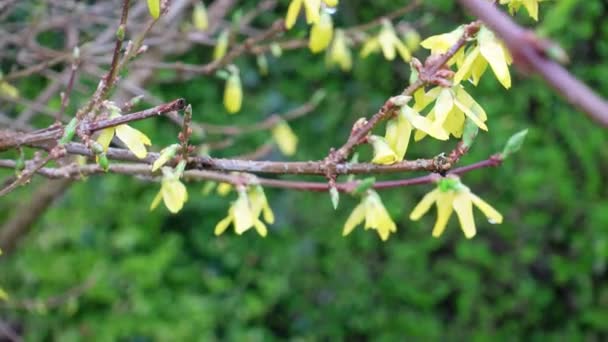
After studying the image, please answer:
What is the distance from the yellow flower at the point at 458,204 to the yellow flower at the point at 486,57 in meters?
0.11

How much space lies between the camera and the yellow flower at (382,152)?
33.8 inches

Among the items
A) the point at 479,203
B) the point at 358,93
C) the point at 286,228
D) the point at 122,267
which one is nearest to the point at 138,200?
the point at 122,267

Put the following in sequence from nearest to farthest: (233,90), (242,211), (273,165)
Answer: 1. (273,165)
2. (242,211)
3. (233,90)

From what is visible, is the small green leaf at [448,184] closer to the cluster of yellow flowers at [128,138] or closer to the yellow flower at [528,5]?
the yellow flower at [528,5]

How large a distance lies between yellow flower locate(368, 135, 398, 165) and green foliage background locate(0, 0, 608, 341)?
182cm

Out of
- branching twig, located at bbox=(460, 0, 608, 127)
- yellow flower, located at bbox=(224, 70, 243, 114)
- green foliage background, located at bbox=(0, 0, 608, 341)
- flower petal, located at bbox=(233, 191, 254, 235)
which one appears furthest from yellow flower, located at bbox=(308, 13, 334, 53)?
green foliage background, located at bbox=(0, 0, 608, 341)

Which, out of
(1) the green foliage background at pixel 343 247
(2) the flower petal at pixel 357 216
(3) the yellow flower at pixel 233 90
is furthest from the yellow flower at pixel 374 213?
(1) the green foliage background at pixel 343 247

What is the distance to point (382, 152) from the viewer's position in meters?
0.86

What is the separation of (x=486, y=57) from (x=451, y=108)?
6cm

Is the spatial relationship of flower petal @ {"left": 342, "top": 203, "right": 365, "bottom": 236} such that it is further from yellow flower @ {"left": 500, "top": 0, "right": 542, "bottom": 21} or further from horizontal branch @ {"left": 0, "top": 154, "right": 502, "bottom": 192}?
yellow flower @ {"left": 500, "top": 0, "right": 542, "bottom": 21}

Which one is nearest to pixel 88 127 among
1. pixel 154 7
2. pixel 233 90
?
pixel 154 7

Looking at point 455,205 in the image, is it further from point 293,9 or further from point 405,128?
point 293,9

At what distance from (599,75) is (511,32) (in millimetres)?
2581

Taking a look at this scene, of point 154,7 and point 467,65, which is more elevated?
point 154,7
